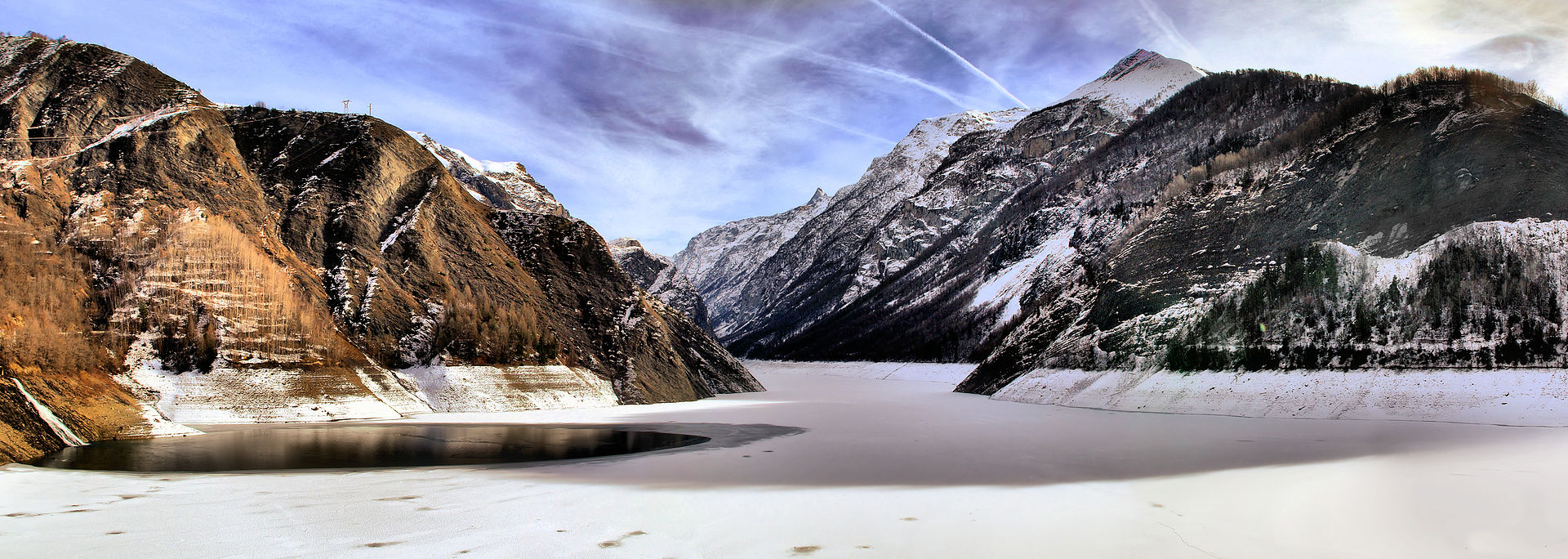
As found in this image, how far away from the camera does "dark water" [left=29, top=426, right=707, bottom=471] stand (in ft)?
53.1

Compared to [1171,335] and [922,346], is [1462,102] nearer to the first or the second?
[1171,335]

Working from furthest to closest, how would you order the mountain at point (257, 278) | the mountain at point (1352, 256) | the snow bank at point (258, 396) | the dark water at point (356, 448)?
the mountain at point (1352, 256) → the snow bank at point (258, 396) → the mountain at point (257, 278) → the dark water at point (356, 448)

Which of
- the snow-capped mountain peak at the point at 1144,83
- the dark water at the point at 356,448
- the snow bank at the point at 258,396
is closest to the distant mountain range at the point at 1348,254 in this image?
the dark water at the point at 356,448

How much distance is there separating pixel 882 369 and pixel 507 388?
290 ft

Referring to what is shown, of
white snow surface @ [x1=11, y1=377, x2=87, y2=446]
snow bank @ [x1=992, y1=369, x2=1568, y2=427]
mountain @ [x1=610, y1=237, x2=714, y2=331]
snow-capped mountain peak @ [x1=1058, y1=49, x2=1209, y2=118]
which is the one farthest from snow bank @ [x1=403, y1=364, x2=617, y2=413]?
snow-capped mountain peak @ [x1=1058, y1=49, x2=1209, y2=118]

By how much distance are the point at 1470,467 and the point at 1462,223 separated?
26.9 m

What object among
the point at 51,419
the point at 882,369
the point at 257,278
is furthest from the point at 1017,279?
the point at 51,419

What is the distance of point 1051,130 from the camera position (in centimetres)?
17962

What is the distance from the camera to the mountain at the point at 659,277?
14238 cm

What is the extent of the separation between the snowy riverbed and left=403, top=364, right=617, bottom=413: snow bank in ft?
61.2

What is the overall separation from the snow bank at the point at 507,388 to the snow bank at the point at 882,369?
54187 mm

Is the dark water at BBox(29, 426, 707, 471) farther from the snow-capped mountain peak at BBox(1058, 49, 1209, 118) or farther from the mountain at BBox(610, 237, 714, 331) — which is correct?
the snow-capped mountain peak at BBox(1058, 49, 1209, 118)

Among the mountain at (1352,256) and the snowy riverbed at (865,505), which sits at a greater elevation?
the mountain at (1352,256)

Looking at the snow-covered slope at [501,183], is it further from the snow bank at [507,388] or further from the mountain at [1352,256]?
the mountain at [1352,256]
